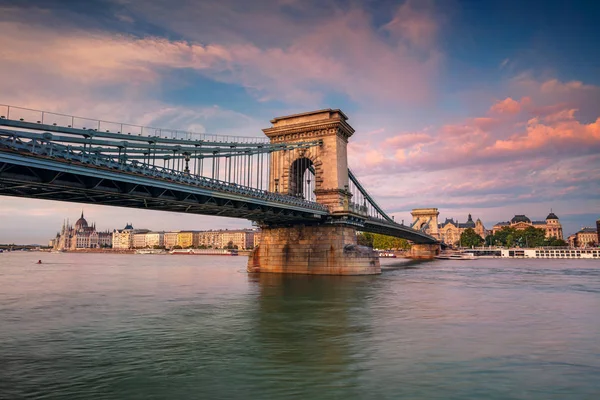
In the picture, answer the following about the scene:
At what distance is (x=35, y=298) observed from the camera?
28875 mm

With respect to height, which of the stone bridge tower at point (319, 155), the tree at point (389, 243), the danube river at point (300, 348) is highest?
the stone bridge tower at point (319, 155)

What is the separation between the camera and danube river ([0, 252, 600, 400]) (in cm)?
1042

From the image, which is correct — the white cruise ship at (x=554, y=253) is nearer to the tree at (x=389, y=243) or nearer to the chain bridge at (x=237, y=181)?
the tree at (x=389, y=243)

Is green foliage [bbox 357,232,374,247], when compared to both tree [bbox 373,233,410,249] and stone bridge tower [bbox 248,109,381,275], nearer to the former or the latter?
tree [bbox 373,233,410,249]

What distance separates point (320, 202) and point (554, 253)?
10115 cm

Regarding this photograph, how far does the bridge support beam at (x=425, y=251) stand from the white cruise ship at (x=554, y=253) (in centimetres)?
1923

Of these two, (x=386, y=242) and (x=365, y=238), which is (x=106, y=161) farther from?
(x=386, y=242)

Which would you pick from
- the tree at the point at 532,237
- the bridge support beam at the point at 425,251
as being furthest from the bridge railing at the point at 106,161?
the tree at the point at 532,237

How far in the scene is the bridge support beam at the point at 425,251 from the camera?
125 m

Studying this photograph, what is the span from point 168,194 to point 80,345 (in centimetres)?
1457

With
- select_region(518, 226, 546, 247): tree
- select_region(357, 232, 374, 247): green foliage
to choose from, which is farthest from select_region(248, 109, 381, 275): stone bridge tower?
select_region(518, 226, 546, 247): tree

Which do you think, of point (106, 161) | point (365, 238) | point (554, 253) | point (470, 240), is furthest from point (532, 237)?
point (106, 161)

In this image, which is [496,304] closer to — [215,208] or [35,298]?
[215,208]

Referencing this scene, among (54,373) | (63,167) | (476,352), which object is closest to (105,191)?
(63,167)
